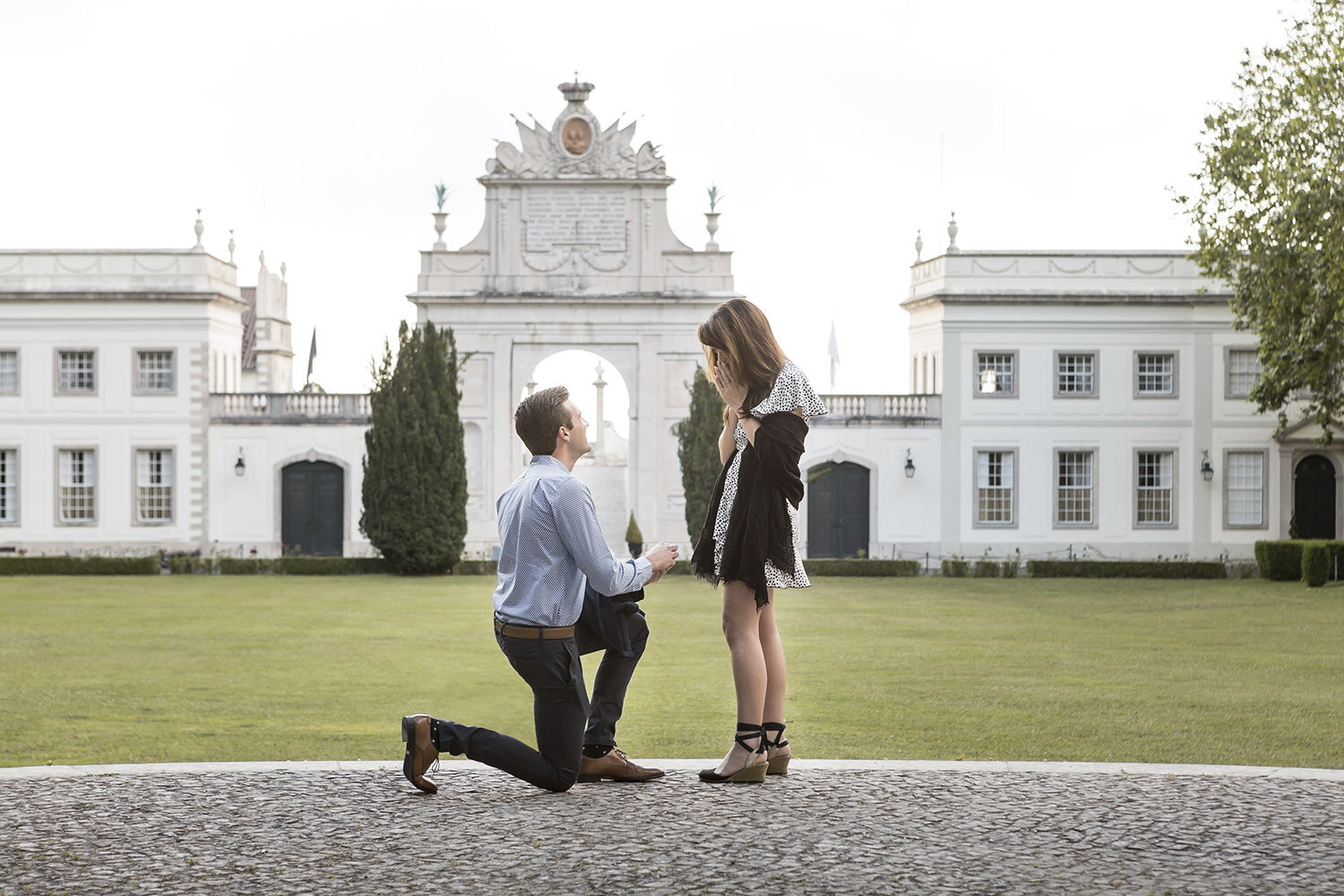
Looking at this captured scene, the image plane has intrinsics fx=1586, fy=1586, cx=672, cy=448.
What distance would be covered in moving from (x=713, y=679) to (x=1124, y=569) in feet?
68.3

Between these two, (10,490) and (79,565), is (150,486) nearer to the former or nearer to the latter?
(10,490)

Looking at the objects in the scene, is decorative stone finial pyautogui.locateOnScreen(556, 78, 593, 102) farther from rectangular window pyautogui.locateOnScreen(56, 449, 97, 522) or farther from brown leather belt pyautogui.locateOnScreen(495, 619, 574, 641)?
brown leather belt pyautogui.locateOnScreen(495, 619, 574, 641)

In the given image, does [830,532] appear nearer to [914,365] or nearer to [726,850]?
[914,365]

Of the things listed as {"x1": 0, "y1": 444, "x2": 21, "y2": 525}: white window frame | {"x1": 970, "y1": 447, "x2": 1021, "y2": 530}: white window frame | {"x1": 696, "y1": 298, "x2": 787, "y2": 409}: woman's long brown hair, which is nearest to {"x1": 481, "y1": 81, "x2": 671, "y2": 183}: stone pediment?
{"x1": 970, "y1": 447, "x2": 1021, "y2": 530}: white window frame

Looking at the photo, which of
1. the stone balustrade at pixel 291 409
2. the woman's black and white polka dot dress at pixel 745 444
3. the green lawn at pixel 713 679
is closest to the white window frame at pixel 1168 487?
the green lawn at pixel 713 679

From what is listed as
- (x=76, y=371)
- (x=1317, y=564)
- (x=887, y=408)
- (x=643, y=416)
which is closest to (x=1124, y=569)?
(x=1317, y=564)

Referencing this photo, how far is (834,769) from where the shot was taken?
674 centimetres

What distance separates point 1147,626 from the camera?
18781 millimetres

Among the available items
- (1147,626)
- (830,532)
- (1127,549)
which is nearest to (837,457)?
(830,532)

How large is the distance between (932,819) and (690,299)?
1243 inches

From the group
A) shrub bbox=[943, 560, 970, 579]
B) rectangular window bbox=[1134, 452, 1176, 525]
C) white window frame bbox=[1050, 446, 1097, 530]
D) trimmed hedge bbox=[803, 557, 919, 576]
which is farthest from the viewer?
rectangular window bbox=[1134, 452, 1176, 525]

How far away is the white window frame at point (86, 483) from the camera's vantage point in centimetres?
3625

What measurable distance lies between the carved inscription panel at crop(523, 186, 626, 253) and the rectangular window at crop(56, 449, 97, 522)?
11362mm

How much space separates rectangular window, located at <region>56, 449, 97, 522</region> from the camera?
36344mm
